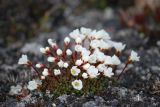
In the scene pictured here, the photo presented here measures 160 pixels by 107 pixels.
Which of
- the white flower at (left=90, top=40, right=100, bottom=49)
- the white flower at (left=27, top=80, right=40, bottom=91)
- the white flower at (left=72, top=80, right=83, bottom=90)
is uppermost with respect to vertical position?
the white flower at (left=90, top=40, right=100, bottom=49)

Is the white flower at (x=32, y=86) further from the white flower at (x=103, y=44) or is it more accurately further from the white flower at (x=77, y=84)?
the white flower at (x=103, y=44)

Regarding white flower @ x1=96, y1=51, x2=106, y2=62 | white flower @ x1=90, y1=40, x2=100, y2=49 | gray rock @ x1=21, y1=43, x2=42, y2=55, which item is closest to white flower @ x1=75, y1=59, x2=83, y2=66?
white flower @ x1=96, y1=51, x2=106, y2=62

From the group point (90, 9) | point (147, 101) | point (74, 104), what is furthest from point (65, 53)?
point (90, 9)

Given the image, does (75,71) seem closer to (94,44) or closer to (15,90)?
(94,44)

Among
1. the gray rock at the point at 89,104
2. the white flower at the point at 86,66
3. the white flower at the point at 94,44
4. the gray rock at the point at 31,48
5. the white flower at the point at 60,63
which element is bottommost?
the gray rock at the point at 89,104

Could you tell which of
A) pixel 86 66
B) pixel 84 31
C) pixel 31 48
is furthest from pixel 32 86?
pixel 31 48

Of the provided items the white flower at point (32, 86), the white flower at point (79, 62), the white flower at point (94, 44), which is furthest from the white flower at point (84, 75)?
the white flower at point (32, 86)

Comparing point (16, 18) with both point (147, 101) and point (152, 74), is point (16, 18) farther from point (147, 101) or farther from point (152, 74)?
point (147, 101)

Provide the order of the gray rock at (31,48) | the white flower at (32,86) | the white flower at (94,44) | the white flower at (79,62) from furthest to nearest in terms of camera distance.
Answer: the gray rock at (31,48) < the white flower at (94,44) < the white flower at (32,86) < the white flower at (79,62)

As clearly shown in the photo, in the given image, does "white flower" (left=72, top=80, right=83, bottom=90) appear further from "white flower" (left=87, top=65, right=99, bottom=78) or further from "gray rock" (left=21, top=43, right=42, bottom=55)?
"gray rock" (left=21, top=43, right=42, bottom=55)
